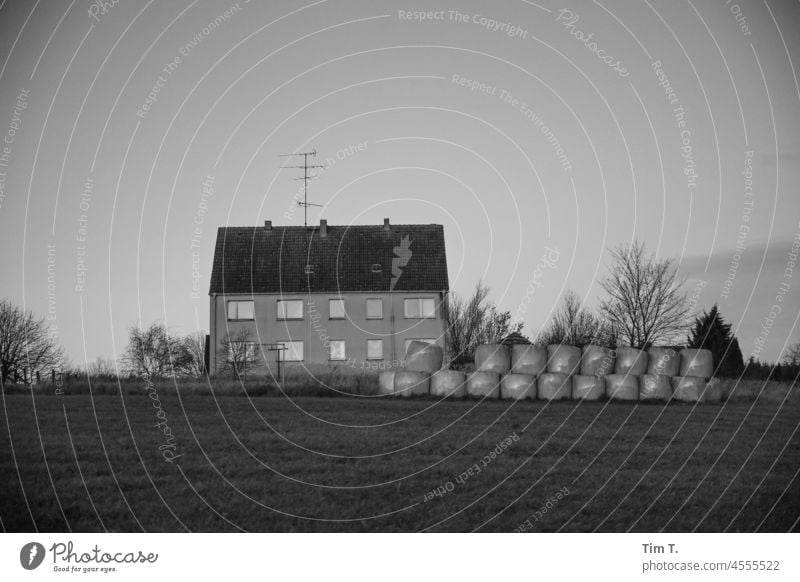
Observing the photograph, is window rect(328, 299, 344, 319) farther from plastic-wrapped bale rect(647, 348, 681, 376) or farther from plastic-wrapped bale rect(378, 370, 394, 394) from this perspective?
plastic-wrapped bale rect(647, 348, 681, 376)

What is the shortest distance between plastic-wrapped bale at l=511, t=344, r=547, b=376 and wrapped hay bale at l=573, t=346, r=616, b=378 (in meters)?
1.12

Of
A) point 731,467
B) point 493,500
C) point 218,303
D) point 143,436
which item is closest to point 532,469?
point 493,500

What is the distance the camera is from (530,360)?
26078 millimetres

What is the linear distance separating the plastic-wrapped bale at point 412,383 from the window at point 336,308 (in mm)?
24621

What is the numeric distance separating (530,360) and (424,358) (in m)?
3.20

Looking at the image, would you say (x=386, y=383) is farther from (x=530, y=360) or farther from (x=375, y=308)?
(x=375, y=308)

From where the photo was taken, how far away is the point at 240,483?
1162cm

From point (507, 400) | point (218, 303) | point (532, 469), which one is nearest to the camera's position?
point (532, 469)

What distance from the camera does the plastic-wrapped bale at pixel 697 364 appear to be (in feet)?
87.6

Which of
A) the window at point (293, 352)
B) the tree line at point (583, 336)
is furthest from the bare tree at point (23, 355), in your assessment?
the window at point (293, 352)

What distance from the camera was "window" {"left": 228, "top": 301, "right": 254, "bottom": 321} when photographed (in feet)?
161

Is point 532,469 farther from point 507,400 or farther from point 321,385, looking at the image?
point 321,385

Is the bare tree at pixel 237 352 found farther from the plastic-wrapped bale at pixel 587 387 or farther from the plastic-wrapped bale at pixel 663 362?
the plastic-wrapped bale at pixel 663 362
